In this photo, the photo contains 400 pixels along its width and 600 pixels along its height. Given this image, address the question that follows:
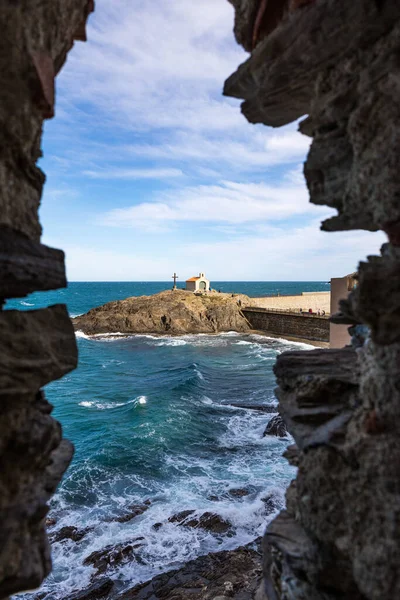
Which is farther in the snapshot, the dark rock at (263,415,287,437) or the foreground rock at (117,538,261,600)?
the dark rock at (263,415,287,437)

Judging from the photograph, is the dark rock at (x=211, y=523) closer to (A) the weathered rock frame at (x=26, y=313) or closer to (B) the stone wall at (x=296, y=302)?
(A) the weathered rock frame at (x=26, y=313)

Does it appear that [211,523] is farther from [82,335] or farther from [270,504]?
[82,335]

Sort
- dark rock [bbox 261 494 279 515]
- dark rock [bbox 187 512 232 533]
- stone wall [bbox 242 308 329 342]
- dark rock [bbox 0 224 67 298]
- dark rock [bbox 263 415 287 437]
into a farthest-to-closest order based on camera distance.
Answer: stone wall [bbox 242 308 329 342] → dark rock [bbox 263 415 287 437] → dark rock [bbox 261 494 279 515] → dark rock [bbox 187 512 232 533] → dark rock [bbox 0 224 67 298]

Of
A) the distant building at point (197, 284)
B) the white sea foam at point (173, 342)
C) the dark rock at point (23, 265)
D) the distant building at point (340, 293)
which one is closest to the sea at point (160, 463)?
the distant building at point (340, 293)

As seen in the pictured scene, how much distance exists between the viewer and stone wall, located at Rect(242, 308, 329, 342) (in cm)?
5762

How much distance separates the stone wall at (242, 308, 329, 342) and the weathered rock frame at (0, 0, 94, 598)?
52337 mm

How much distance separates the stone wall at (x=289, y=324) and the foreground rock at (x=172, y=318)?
87.7 inches

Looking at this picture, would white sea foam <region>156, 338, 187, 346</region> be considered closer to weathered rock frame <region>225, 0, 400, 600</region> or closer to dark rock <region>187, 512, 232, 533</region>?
dark rock <region>187, 512, 232, 533</region>

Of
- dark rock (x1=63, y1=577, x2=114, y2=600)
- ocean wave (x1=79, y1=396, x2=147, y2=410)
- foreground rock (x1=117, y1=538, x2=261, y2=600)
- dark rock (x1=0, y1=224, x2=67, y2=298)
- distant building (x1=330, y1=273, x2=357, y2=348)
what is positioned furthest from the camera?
ocean wave (x1=79, y1=396, x2=147, y2=410)

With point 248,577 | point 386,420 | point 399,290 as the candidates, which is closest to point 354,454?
point 386,420

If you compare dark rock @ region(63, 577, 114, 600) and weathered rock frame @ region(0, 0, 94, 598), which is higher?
weathered rock frame @ region(0, 0, 94, 598)

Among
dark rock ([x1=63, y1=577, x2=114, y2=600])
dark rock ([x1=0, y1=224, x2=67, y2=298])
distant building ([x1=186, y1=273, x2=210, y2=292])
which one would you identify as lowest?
dark rock ([x1=63, y1=577, x2=114, y2=600])

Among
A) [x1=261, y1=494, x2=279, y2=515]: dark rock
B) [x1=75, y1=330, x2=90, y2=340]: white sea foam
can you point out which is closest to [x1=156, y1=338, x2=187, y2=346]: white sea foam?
[x1=75, y1=330, x2=90, y2=340]: white sea foam

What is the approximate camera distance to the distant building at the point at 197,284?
88312 millimetres
